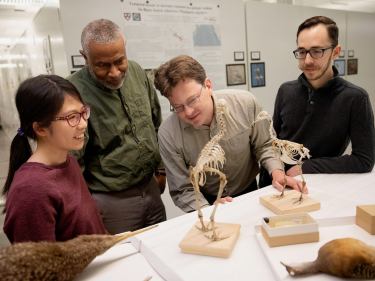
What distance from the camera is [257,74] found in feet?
12.8

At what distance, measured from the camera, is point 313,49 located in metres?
1.79

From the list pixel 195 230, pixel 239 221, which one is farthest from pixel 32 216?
pixel 239 221

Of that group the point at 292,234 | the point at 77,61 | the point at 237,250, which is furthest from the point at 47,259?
the point at 77,61

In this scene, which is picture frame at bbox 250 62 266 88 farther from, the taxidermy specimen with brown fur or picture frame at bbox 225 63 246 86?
the taxidermy specimen with brown fur

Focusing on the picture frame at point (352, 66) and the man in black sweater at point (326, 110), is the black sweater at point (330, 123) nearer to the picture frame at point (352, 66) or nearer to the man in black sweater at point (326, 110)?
the man in black sweater at point (326, 110)

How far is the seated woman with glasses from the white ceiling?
397 centimetres

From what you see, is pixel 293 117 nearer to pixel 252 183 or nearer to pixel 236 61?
pixel 252 183

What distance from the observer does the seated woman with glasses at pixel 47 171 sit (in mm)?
1094

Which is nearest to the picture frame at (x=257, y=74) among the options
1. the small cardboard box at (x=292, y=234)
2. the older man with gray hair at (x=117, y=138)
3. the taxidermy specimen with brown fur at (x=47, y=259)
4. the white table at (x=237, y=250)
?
the older man with gray hair at (x=117, y=138)

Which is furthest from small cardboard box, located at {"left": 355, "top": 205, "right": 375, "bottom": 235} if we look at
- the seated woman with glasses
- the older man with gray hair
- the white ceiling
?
the white ceiling

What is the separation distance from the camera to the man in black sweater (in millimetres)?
1743

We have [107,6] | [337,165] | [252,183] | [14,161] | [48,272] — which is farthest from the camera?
[107,6]

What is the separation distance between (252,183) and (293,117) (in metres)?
0.49

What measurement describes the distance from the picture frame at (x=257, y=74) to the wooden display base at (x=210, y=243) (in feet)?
9.60
